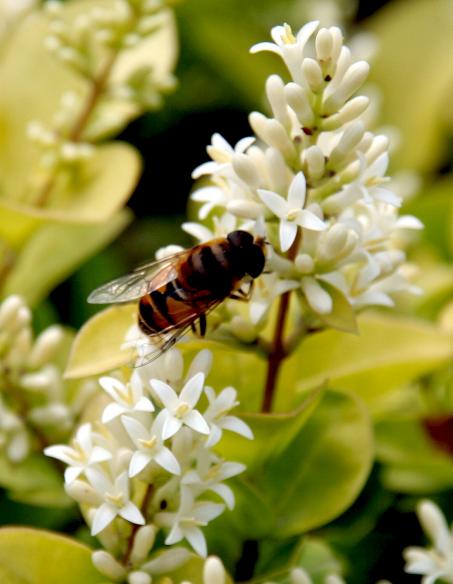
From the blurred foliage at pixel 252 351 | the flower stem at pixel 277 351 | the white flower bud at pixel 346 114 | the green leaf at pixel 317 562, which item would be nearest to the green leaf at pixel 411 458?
the blurred foliage at pixel 252 351

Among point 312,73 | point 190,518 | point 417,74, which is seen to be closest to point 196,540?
point 190,518

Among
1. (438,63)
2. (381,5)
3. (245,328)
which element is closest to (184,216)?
(438,63)

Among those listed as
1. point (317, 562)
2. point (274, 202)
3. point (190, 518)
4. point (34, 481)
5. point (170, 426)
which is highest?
point (274, 202)

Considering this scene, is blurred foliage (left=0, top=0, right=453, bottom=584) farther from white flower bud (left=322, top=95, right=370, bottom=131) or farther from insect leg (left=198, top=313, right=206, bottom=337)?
white flower bud (left=322, top=95, right=370, bottom=131)

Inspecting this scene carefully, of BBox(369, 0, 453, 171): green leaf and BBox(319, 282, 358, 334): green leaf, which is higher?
BBox(319, 282, 358, 334): green leaf

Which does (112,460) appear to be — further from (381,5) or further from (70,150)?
(381,5)

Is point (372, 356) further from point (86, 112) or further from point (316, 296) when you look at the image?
point (86, 112)

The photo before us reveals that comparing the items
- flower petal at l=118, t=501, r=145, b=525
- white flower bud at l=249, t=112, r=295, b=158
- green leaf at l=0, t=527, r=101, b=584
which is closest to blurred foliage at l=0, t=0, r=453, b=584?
green leaf at l=0, t=527, r=101, b=584
